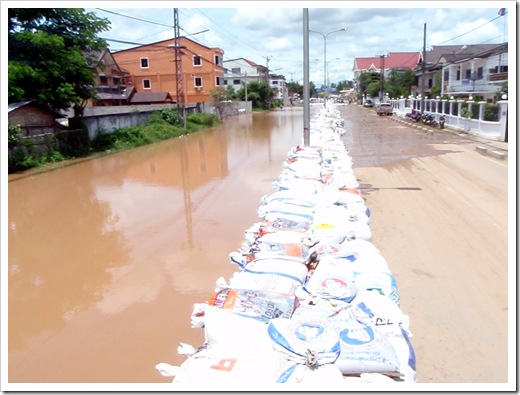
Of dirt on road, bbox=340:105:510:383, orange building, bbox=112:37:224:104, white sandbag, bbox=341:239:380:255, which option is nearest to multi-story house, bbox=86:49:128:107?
orange building, bbox=112:37:224:104

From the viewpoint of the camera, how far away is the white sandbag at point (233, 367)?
2.00 metres

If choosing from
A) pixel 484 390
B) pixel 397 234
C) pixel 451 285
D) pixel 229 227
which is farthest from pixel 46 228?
pixel 484 390

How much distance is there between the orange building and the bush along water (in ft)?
42.6

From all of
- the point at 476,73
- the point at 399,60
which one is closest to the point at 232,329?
the point at 476,73

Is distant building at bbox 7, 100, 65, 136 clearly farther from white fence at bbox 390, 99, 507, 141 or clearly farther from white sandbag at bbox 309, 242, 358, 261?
white fence at bbox 390, 99, 507, 141

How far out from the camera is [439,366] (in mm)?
2797

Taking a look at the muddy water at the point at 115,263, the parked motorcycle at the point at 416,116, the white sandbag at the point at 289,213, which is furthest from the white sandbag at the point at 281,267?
the parked motorcycle at the point at 416,116

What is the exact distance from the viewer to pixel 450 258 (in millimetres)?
4469

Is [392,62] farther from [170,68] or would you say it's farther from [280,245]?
[280,245]

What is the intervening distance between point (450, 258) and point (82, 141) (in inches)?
502

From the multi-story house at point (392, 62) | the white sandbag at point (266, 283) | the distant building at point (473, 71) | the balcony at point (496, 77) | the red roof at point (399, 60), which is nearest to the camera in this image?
the white sandbag at point (266, 283)

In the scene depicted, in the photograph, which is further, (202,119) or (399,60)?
(399,60)

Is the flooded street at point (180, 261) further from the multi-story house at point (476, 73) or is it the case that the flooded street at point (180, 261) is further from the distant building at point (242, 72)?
the distant building at point (242, 72)

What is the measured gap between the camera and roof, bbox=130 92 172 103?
31.3 metres
